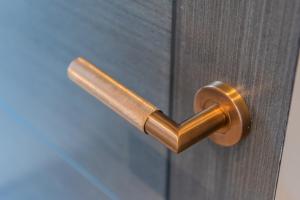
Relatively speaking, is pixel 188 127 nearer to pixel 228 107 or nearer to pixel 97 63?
pixel 228 107

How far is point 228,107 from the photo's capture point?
35cm

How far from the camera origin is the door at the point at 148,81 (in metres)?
0.32

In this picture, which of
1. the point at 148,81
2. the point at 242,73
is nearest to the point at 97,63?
the point at 148,81

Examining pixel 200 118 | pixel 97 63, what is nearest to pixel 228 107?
pixel 200 118

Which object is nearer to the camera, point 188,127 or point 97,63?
point 188,127

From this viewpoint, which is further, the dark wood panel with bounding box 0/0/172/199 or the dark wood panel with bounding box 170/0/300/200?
the dark wood panel with bounding box 0/0/172/199

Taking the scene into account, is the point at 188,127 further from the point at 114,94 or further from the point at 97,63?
the point at 97,63

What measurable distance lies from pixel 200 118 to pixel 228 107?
0.07ft

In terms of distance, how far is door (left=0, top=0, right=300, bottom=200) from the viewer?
32 cm

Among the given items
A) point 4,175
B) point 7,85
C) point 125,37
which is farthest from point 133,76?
point 4,175

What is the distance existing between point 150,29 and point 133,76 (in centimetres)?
6

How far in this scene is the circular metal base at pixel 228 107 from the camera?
343 mm

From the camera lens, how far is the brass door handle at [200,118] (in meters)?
0.35

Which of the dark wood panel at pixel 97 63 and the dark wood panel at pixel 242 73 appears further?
the dark wood panel at pixel 97 63
